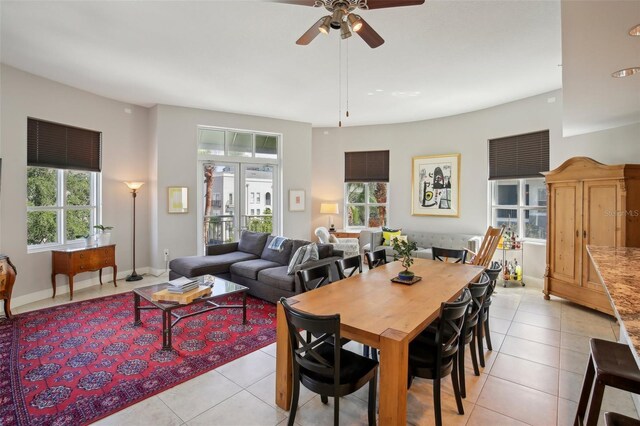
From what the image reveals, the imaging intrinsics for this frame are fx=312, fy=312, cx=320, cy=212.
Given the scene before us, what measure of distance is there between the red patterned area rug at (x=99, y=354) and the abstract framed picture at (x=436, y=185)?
4266mm

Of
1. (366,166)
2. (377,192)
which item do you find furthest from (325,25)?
(377,192)

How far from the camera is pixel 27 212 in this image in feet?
14.5

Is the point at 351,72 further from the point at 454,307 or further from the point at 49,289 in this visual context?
the point at 49,289

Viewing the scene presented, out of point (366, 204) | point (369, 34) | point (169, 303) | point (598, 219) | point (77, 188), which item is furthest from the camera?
point (366, 204)

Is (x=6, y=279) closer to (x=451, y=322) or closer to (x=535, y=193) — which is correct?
(x=451, y=322)

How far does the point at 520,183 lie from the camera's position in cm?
572

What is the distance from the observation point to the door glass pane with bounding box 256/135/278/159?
22.4 feet

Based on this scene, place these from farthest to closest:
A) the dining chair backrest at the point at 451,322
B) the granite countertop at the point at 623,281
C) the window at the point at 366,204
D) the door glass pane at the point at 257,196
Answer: the window at the point at 366,204 → the door glass pane at the point at 257,196 → the dining chair backrest at the point at 451,322 → the granite countertop at the point at 623,281

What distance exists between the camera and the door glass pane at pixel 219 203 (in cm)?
632

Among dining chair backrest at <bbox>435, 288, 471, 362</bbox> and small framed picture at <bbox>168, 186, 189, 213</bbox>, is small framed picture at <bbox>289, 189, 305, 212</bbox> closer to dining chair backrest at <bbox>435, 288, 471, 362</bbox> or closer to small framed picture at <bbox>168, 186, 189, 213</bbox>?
small framed picture at <bbox>168, 186, 189, 213</bbox>

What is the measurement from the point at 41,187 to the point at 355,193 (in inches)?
235

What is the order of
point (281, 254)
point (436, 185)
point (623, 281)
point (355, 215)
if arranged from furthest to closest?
point (355, 215), point (436, 185), point (281, 254), point (623, 281)

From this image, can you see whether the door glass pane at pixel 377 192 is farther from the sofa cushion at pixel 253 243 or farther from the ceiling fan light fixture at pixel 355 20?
the ceiling fan light fixture at pixel 355 20

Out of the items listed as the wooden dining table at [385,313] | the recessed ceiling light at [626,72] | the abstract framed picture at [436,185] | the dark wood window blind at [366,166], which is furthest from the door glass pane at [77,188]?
the recessed ceiling light at [626,72]
